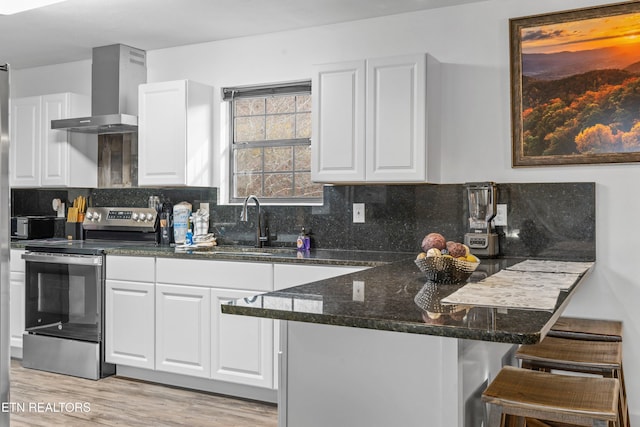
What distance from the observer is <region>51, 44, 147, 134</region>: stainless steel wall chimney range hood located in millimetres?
4402

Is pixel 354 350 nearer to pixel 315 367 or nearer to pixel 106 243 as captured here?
pixel 315 367

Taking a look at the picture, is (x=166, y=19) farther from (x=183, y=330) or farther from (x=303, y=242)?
→ (x=183, y=330)

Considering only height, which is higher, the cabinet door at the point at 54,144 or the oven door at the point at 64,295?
the cabinet door at the point at 54,144

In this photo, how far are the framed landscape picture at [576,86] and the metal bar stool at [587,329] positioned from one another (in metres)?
0.86

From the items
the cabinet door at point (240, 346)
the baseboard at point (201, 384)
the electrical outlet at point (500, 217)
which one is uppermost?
the electrical outlet at point (500, 217)

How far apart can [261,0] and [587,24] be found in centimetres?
184

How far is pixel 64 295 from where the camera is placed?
412cm

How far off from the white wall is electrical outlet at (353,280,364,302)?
1.61 m

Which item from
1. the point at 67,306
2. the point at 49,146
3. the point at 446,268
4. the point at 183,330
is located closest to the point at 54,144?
the point at 49,146

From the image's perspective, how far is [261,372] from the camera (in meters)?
3.49

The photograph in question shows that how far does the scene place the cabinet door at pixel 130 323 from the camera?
12.7 ft

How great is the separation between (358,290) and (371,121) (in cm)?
170

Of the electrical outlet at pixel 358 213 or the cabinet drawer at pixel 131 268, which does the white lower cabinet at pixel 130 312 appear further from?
the electrical outlet at pixel 358 213

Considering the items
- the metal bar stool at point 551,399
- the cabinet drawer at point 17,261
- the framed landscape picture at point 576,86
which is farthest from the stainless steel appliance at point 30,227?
the metal bar stool at point 551,399
